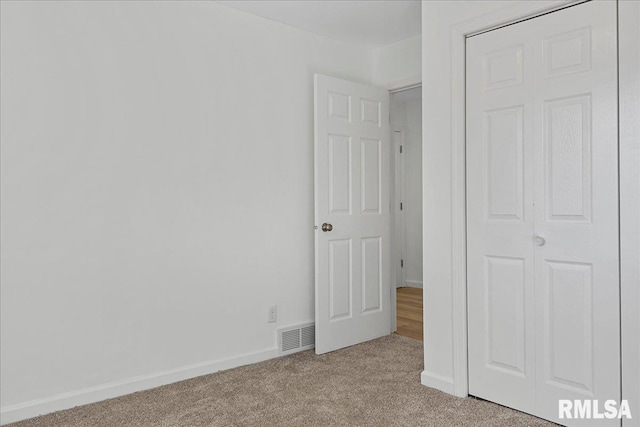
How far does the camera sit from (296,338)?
350cm

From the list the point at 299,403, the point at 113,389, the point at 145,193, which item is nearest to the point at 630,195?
the point at 299,403

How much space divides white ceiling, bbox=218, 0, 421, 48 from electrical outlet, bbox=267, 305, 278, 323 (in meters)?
2.08

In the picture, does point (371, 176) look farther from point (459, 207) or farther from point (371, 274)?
point (459, 207)

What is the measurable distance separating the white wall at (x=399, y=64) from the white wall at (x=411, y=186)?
210 centimetres

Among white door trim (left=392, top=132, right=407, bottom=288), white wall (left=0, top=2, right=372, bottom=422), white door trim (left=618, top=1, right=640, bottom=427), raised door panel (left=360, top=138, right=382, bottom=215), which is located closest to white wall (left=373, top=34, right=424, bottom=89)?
raised door panel (left=360, top=138, right=382, bottom=215)

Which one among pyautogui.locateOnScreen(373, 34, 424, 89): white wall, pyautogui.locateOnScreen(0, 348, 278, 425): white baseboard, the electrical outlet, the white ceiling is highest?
→ the white ceiling

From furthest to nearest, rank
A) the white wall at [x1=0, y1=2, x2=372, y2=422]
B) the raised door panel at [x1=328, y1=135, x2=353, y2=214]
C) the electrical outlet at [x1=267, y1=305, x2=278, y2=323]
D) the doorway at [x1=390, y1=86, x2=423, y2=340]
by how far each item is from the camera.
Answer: the doorway at [x1=390, y1=86, x2=423, y2=340]
the raised door panel at [x1=328, y1=135, x2=353, y2=214]
the electrical outlet at [x1=267, y1=305, x2=278, y2=323]
the white wall at [x1=0, y1=2, x2=372, y2=422]

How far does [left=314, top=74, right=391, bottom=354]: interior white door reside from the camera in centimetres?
346

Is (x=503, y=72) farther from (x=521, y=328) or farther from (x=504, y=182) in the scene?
(x=521, y=328)

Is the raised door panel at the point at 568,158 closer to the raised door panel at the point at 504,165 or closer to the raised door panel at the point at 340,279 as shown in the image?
the raised door panel at the point at 504,165

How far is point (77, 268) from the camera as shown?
8.43 feet

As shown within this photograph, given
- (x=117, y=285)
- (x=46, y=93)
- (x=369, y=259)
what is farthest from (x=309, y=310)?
(x=46, y=93)

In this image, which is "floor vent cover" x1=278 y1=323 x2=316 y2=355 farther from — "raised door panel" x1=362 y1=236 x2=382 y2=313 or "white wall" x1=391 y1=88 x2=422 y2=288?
"white wall" x1=391 y1=88 x2=422 y2=288

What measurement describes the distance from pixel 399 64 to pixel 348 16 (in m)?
0.72
